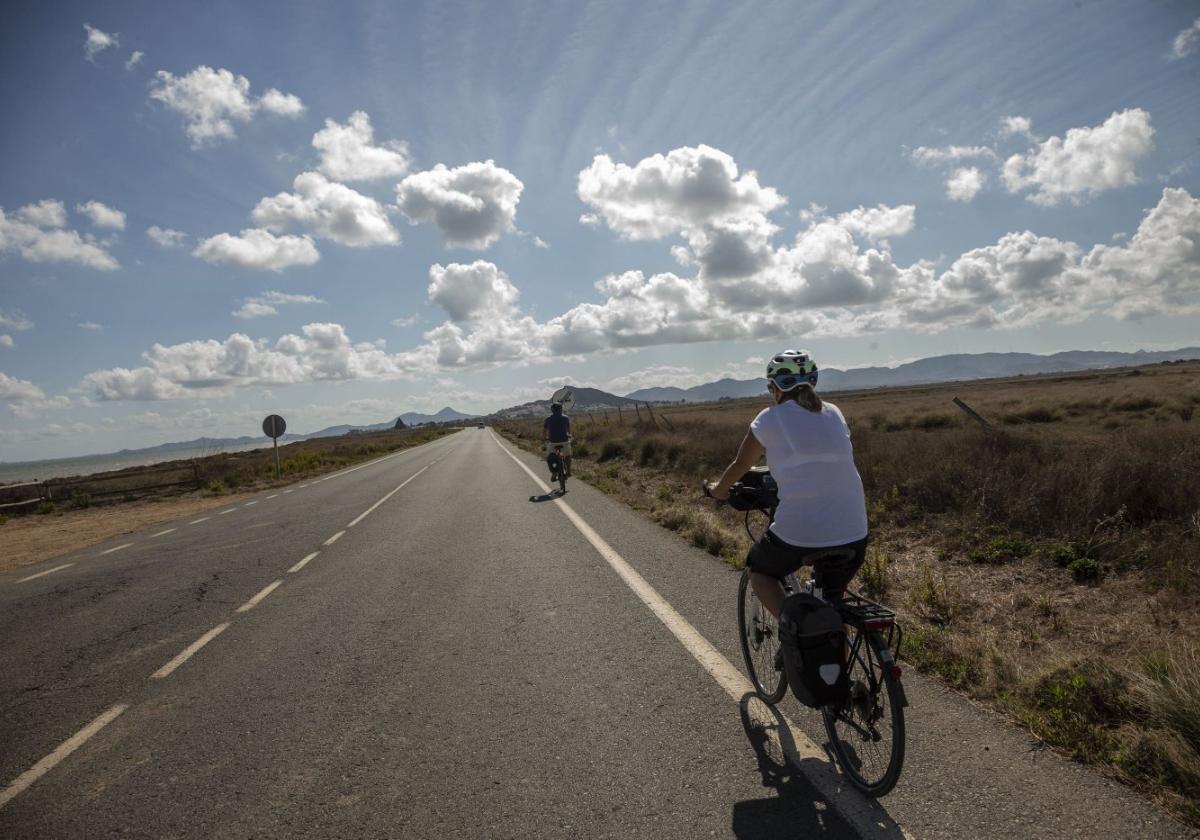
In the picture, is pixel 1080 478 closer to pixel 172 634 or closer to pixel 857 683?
pixel 857 683

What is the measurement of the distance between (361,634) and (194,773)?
223 centimetres

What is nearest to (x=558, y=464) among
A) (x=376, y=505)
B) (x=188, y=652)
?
(x=376, y=505)

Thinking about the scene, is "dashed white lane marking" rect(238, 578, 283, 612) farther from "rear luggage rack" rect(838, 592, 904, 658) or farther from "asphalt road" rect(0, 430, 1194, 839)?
"rear luggage rack" rect(838, 592, 904, 658)

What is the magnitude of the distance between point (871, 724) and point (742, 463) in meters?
1.42

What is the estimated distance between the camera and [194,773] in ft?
11.5

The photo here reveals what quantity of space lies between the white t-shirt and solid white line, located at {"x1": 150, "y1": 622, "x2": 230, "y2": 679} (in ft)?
16.0

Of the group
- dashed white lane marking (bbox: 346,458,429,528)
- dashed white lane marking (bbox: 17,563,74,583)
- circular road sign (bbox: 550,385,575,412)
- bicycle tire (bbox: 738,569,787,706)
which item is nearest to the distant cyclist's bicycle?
dashed white lane marking (bbox: 346,458,429,528)

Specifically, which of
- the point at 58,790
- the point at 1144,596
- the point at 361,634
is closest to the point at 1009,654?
the point at 1144,596

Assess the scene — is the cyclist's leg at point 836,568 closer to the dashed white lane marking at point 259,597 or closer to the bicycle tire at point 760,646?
the bicycle tire at point 760,646

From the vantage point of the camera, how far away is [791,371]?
11.3 feet

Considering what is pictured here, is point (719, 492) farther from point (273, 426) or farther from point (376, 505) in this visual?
point (273, 426)

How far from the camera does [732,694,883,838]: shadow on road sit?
108 inches

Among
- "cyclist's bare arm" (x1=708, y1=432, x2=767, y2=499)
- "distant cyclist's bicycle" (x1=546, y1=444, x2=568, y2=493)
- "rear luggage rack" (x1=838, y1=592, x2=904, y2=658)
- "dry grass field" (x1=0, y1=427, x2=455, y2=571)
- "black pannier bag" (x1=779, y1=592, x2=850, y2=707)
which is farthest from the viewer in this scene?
"distant cyclist's bicycle" (x1=546, y1=444, x2=568, y2=493)

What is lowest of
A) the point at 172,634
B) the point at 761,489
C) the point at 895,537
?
the point at 895,537
